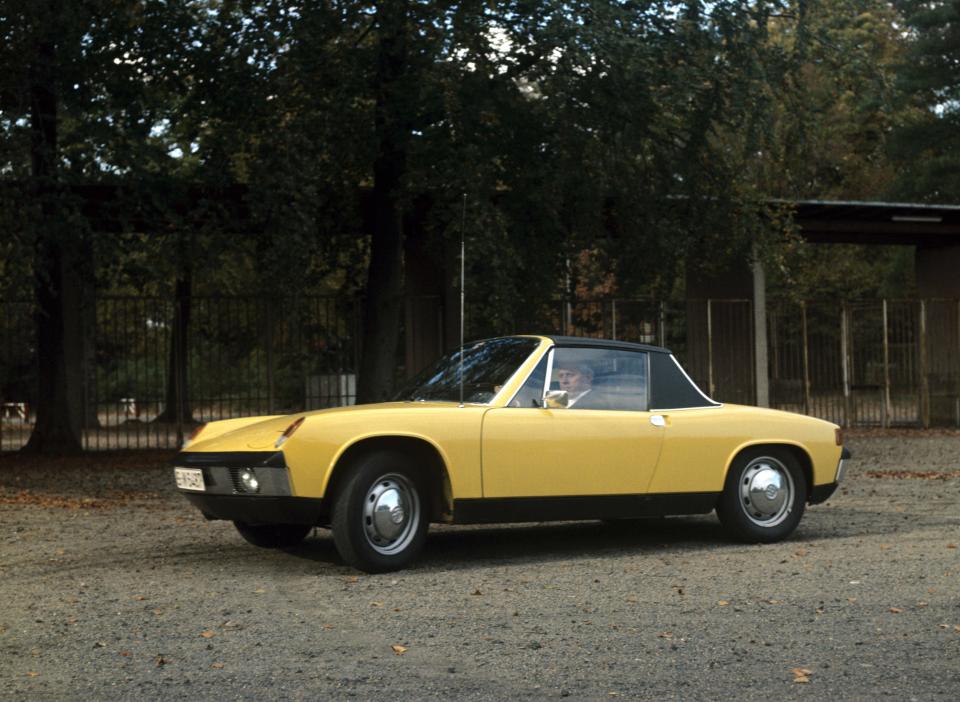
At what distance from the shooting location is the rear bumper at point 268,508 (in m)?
8.41

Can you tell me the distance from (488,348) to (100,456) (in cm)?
1355

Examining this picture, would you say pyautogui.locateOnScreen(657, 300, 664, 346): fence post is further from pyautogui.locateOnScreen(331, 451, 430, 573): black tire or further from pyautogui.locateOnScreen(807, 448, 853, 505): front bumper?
pyautogui.locateOnScreen(331, 451, 430, 573): black tire

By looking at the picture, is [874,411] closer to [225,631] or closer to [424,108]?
[424,108]

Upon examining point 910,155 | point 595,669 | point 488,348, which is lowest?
point 595,669

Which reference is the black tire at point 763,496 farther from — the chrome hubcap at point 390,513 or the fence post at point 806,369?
the fence post at point 806,369

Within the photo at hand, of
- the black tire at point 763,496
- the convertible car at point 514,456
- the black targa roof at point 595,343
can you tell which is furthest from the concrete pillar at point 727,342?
the black targa roof at point 595,343

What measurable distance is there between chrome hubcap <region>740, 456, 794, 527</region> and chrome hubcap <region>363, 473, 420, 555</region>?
267 centimetres

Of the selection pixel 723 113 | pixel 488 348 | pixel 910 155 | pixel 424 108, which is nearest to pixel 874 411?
pixel 723 113

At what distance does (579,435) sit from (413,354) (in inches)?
588

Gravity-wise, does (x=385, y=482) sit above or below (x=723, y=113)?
below

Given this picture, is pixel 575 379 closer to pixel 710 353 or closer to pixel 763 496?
pixel 763 496

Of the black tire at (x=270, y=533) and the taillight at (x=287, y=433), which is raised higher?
the taillight at (x=287, y=433)

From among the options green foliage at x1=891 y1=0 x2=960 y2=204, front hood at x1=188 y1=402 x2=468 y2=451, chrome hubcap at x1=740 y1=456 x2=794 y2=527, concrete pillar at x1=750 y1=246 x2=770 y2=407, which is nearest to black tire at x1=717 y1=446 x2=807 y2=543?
chrome hubcap at x1=740 y1=456 x2=794 y2=527

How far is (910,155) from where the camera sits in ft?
140
